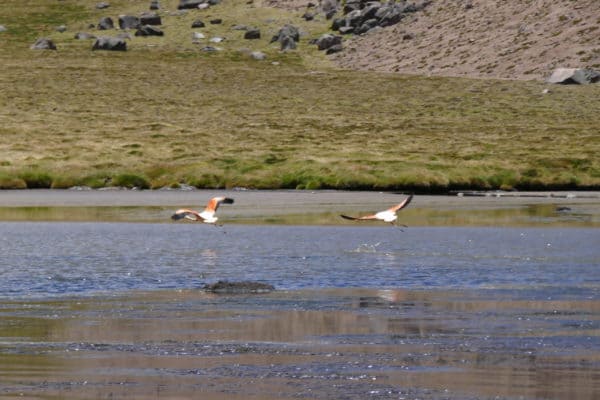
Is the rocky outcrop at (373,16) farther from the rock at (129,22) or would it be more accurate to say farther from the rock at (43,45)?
the rock at (43,45)

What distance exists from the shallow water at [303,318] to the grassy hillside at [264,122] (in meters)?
26.5

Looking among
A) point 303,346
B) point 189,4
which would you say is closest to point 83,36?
point 189,4

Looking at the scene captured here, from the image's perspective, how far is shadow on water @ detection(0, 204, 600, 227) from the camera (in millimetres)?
39500

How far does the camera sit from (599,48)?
4564 inches

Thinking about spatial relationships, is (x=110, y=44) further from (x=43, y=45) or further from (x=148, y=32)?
(x=148, y=32)

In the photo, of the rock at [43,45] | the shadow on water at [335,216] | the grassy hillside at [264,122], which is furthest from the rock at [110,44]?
the shadow on water at [335,216]

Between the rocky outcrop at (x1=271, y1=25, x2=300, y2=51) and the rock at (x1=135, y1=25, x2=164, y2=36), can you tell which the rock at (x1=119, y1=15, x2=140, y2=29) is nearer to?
the rock at (x1=135, y1=25, x2=164, y2=36)

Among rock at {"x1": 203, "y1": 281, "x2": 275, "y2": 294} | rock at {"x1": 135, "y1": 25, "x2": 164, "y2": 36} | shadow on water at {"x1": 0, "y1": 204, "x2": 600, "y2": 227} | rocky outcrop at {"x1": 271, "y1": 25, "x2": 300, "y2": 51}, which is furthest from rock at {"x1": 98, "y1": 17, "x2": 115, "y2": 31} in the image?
→ rock at {"x1": 203, "y1": 281, "x2": 275, "y2": 294}

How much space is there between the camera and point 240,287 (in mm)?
22312

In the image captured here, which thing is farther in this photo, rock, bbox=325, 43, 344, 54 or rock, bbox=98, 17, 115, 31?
rock, bbox=98, 17, 115, 31

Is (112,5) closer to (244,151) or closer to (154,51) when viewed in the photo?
(154,51)

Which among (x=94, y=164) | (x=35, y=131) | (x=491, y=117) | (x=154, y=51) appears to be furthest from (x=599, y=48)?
(x=94, y=164)

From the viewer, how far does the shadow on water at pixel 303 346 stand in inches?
535

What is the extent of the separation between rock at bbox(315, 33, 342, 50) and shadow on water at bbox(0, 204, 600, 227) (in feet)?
302
